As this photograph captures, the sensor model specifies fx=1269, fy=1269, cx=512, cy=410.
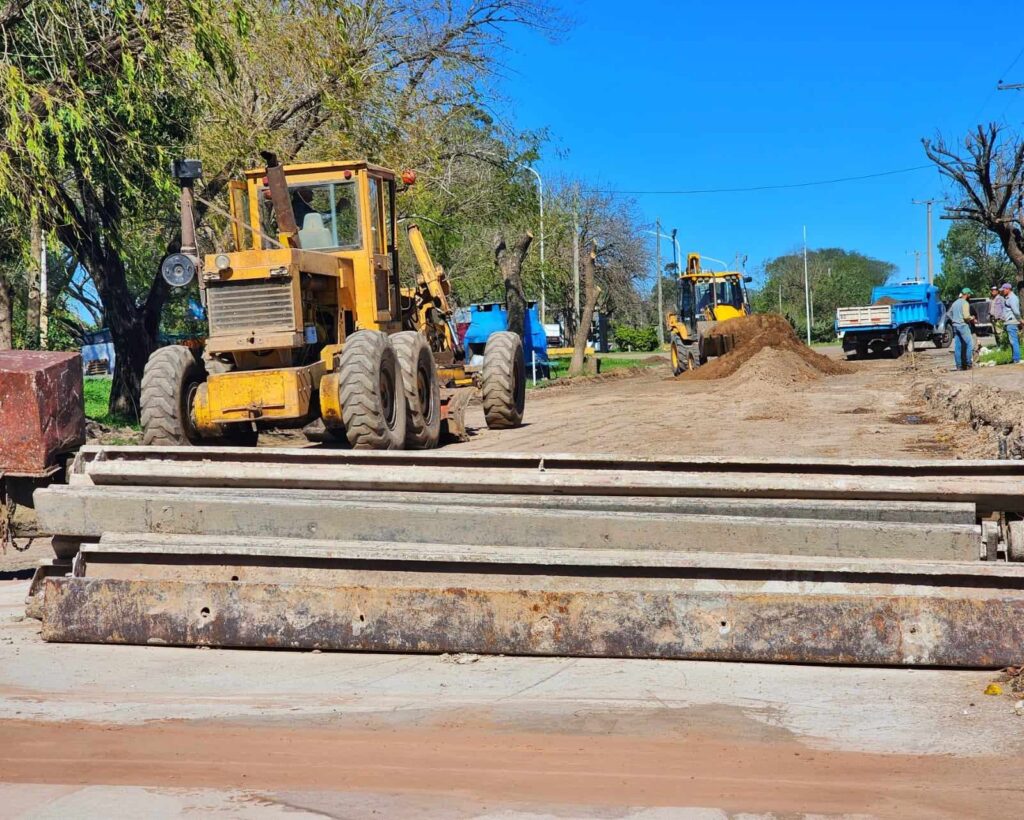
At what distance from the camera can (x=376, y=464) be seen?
652 cm

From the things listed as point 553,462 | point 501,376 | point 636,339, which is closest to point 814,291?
point 636,339

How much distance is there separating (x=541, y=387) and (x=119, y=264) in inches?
508

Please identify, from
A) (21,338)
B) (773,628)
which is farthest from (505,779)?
(21,338)


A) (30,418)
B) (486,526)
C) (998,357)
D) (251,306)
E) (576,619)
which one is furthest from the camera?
(998,357)

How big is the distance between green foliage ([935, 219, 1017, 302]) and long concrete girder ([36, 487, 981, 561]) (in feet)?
195

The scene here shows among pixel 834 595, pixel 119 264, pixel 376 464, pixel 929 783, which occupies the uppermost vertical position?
pixel 119 264

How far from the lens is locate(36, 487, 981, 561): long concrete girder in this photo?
221 inches

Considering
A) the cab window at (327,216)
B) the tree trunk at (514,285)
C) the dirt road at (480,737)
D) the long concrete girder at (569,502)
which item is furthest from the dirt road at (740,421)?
the dirt road at (480,737)

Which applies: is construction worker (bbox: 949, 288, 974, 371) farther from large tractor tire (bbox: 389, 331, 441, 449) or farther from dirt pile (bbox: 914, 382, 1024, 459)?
large tractor tire (bbox: 389, 331, 441, 449)

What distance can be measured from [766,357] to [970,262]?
65.8 metres

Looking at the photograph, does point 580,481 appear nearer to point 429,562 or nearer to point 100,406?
point 429,562

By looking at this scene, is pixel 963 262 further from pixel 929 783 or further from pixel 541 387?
pixel 929 783

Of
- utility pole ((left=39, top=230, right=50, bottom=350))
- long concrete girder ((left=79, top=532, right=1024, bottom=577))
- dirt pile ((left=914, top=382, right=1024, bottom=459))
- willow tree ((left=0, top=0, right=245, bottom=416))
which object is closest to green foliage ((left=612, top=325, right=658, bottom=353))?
utility pole ((left=39, top=230, right=50, bottom=350))

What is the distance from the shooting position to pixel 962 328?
25406 millimetres
